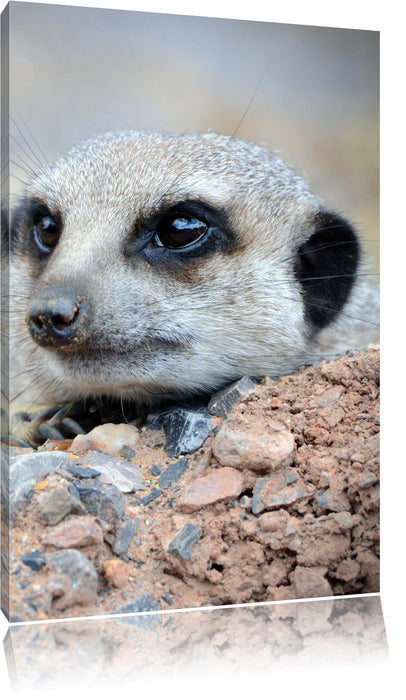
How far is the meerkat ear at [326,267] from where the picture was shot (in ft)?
12.8

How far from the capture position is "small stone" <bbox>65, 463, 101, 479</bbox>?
11.2 feet

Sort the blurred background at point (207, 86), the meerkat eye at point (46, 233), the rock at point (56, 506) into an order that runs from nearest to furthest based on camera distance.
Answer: the rock at point (56, 506)
the blurred background at point (207, 86)
the meerkat eye at point (46, 233)

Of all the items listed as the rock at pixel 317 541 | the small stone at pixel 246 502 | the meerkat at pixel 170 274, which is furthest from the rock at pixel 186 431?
the rock at pixel 317 541

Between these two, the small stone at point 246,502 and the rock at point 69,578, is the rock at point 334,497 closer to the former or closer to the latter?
the small stone at point 246,502

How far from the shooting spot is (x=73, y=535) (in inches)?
125

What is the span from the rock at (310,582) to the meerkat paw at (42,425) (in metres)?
1.19

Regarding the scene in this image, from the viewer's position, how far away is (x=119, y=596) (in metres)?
3.30

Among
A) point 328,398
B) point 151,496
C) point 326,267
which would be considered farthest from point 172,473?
point 326,267

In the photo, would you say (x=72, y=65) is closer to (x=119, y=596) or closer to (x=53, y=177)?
(x=53, y=177)

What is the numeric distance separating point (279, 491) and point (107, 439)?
80cm

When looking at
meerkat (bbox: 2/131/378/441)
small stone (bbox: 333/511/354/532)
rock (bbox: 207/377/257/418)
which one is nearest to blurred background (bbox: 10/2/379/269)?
meerkat (bbox: 2/131/378/441)

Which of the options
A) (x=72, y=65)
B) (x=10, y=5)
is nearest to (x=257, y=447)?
(x=72, y=65)

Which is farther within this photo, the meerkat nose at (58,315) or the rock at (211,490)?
the rock at (211,490)

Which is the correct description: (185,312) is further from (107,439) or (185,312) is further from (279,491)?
(279,491)
